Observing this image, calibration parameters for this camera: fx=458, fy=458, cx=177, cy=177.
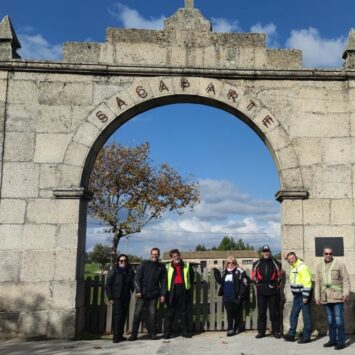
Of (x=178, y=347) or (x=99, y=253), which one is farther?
(x=99, y=253)

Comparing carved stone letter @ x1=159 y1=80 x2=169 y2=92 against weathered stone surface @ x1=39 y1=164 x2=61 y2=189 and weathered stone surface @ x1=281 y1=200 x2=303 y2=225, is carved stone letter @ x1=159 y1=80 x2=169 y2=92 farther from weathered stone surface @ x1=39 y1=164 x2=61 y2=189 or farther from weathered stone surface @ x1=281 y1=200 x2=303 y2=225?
weathered stone surface @ x1=281 y1=200 x2=303 y2=225

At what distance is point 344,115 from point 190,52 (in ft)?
10.3

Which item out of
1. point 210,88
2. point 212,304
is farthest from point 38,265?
point 210,88

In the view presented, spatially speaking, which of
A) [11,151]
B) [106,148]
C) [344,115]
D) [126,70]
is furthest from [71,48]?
[106,148]

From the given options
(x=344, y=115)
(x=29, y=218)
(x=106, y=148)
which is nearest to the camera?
(x=29, y=218)

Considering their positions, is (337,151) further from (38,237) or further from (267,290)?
(38,237)

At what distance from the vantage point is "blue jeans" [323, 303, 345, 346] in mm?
6910

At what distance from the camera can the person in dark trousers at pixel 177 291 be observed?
7824 millimetres

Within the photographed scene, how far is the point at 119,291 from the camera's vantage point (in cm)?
769

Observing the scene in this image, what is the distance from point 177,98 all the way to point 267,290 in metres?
3.85

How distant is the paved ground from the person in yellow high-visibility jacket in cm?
19

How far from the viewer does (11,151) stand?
827 cm

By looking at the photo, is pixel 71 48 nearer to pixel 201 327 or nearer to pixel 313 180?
pixel 313 180

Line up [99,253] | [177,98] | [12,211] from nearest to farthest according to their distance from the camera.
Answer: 1. [12,211]
2. [177,98]
3. [99,253]
